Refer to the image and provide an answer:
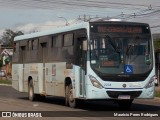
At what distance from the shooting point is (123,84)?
1769 cm

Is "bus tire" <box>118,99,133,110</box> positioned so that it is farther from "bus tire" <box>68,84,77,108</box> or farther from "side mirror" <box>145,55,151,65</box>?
"side mirror" <box>145,55,151,65</box>

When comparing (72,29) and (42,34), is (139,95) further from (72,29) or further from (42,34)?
(42,34)

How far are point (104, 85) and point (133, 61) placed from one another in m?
1.33

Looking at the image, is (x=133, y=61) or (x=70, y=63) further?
(x=70, y=63)

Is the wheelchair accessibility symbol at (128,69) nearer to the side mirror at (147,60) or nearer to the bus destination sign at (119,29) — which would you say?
the side mirror at (147,60)

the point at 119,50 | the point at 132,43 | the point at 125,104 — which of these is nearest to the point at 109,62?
the point at 119,50

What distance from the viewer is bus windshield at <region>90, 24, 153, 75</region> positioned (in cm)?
1769

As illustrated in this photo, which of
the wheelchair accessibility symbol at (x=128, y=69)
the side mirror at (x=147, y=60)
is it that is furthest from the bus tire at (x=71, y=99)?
the side mirror at (x=147, y=60)

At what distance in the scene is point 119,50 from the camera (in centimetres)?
1780

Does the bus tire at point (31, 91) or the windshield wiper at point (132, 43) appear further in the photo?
the bus tire at point (31, 91)

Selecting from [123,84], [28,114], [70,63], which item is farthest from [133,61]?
[28,114]

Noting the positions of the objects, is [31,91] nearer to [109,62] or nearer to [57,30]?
[57,30]

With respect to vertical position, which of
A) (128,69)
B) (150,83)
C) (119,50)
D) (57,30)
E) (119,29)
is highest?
(57,30)

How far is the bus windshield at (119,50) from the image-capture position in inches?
696
